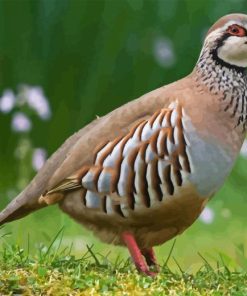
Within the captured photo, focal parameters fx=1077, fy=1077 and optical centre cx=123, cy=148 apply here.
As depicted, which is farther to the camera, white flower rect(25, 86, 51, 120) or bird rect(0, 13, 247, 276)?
white flower rect(25, 86, 51, 120)

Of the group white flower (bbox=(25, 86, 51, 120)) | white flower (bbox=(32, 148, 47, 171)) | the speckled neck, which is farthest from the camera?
white flower (bbox=(25, 86, 51, 120))

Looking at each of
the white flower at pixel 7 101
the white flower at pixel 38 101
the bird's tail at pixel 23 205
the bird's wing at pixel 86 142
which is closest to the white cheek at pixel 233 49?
the bird's wing at pixel 86 142

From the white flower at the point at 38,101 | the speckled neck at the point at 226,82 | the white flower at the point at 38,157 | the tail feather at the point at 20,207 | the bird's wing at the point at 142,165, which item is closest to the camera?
the bird's wing at the point at 142,165

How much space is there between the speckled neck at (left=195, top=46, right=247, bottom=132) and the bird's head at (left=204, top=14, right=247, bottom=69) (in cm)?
2

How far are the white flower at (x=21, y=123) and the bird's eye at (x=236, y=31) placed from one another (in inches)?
77.3

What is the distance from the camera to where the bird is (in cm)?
430

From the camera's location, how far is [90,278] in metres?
3.99

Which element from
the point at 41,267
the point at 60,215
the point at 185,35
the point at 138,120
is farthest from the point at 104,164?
the point at 185,35

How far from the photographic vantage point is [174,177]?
14.1 feet

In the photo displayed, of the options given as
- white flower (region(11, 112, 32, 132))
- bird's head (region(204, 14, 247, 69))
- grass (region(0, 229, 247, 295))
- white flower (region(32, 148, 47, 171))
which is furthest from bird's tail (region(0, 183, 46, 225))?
white flower (region(11, 112, 32, 132))

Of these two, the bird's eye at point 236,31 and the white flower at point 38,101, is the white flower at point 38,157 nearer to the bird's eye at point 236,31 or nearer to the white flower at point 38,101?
the white flower at point 38,101

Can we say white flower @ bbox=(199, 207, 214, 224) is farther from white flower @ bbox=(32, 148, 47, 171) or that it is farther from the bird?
the bird

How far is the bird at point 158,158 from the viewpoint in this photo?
430 cm

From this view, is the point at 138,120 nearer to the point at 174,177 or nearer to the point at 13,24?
the point at 174,177
